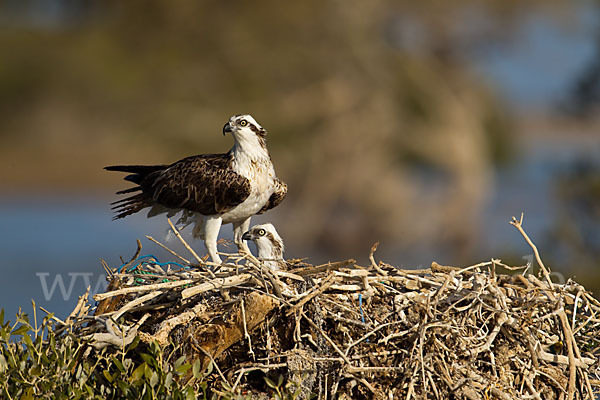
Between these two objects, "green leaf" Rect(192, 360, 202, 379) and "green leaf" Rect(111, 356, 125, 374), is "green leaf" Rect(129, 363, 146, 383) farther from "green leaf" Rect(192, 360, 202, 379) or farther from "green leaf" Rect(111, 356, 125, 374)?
"green leaf" Rect(192, 360, 202, 379)

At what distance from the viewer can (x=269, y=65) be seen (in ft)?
83.7

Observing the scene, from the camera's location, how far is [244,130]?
5891 millimetres

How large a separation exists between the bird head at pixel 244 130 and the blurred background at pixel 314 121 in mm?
10694

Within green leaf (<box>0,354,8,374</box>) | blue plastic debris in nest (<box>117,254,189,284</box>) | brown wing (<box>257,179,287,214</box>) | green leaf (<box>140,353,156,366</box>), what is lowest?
green leaf (<box>0,354,8,374</box>)

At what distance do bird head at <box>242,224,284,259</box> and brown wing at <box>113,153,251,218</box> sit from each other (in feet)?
0.87

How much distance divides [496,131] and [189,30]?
39.0 ft

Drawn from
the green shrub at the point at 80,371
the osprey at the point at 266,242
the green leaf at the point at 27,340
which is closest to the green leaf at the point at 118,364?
the green shrub at the point at 80,371

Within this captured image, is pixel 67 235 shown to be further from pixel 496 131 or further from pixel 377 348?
pixel 377 348

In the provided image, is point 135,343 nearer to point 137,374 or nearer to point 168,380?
point 137,374

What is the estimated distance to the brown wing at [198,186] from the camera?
5.85m

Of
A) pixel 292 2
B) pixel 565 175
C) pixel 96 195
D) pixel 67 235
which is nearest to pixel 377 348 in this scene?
pixel 565 175

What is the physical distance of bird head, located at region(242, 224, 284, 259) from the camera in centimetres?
569

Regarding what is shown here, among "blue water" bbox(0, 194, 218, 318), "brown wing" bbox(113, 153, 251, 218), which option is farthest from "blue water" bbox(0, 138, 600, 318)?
"brown wing" bbox(113, 153, 251, 218)

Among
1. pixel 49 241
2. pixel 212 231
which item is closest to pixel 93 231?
pixel 49 241
